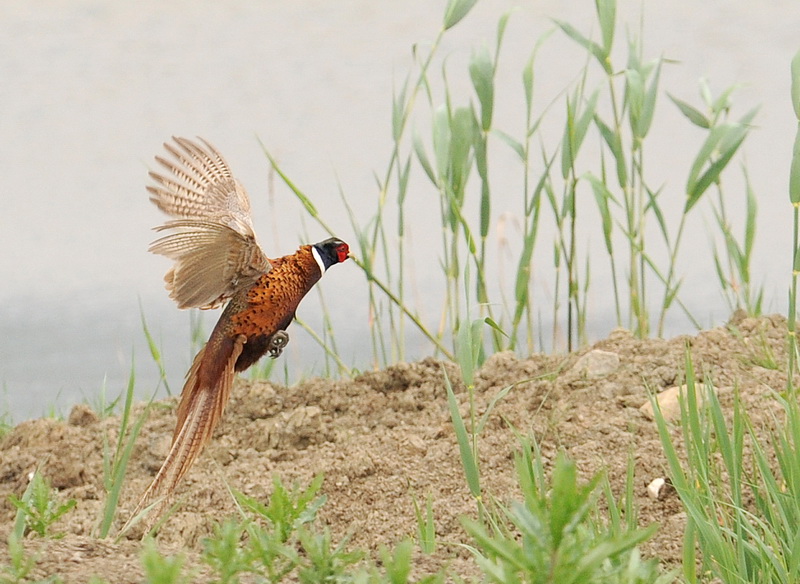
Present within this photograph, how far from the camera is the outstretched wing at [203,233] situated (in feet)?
7.00

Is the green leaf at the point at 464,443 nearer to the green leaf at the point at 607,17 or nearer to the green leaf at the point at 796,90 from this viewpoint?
the green leaf at the point at 796,90

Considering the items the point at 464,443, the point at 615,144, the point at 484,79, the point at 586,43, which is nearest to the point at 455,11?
the point at 484,79

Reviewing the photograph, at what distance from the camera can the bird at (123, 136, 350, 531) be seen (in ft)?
7.07

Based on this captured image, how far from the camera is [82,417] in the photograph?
3648 mm

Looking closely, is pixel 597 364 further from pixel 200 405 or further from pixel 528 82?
pixel 200 405

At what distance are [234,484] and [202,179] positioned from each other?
0.88 metres

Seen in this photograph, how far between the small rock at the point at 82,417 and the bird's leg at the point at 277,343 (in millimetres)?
1536

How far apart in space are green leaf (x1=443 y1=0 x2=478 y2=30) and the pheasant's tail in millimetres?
1631

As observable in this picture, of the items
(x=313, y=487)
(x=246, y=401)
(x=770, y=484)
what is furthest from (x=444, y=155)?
(x=313, y=487)

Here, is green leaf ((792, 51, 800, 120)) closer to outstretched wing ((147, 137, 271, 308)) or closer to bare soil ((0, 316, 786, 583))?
bare soil ((0, 316, 786, 583))

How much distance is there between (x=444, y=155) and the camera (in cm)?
355

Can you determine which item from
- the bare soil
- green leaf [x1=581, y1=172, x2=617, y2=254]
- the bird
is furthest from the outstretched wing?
green leaf [x1=581, y1=172, x2=617, y2=254]

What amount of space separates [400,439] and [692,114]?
1966 millimetres

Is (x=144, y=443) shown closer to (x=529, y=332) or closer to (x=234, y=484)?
(x=234, y=484)
